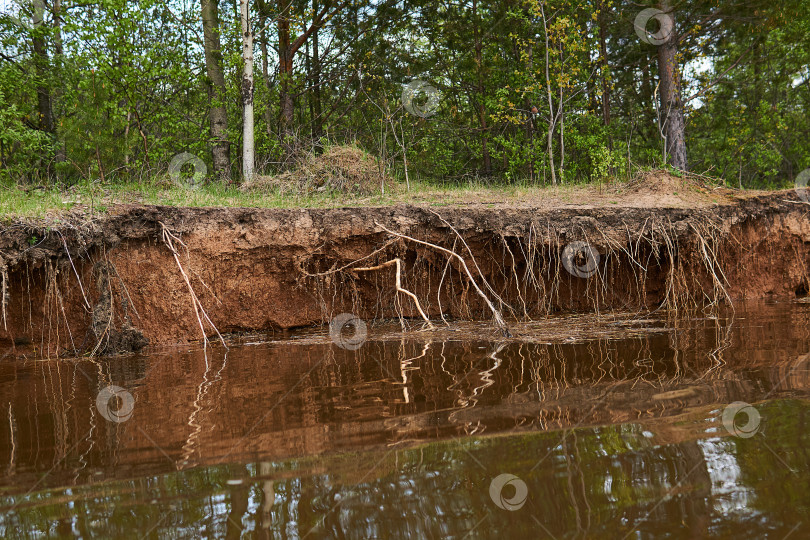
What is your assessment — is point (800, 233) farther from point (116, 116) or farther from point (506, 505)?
point (116, 116)

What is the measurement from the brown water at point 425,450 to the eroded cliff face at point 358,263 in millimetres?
1689

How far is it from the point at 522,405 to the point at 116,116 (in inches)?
375

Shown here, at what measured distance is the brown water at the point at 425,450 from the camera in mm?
2172

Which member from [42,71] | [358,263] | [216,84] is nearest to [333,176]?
[358,263]

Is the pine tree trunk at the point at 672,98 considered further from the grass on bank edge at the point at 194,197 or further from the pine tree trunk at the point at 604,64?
the grass on bank edge at the point at 194,197

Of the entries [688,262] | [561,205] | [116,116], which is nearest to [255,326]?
[561,205]

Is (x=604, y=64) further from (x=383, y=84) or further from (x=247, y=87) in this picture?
(x=247, y=87)

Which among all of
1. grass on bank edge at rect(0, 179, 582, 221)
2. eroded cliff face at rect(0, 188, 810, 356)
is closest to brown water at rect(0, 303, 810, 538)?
eroded cliff face at rect(0, 188, 810, 356)

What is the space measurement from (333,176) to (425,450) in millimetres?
7655

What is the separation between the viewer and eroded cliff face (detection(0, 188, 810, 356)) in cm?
635

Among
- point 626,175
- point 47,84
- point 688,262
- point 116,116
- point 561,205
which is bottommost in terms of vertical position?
point 688,262

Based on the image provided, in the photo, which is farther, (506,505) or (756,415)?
(756,415)

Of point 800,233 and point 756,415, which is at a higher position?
point 800,233

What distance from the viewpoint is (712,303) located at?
8344 millimetres
